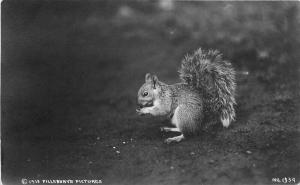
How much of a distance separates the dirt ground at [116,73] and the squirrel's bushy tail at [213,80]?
0.14 meters

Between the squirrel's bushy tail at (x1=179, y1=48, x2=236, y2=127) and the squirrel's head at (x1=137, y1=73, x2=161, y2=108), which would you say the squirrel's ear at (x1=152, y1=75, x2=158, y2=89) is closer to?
the squirrel's head at (x1=137, y1=73, x2=161, y2=108)

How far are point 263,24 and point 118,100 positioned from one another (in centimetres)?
120

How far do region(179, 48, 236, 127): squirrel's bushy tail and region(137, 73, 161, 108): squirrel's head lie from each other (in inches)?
8.6

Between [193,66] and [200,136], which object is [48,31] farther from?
[200,136]

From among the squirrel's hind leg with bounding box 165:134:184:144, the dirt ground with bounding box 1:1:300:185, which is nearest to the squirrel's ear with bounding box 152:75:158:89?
Answer: the dirt ground with bounding box 1:1:300:185

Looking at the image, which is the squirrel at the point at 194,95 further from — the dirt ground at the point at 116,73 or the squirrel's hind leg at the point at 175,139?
the dirt ground at the point at 116,73

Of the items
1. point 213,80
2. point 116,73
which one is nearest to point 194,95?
point 213,80

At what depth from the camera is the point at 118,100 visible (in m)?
3.14

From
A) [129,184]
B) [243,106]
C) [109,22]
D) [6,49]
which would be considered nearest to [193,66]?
[243,106]

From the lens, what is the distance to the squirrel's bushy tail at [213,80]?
289 centimetres

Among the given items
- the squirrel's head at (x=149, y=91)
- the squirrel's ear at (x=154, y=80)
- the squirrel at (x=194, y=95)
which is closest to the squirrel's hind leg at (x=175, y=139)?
the squirrel at (x=194, y=95)

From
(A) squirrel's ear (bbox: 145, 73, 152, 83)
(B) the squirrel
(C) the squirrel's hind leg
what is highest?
(A) squirrel's ear (bbox: 145, 73, 152, 83)

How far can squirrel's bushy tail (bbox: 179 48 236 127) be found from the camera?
289 centimetres

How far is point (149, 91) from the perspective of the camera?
9.52 feet
